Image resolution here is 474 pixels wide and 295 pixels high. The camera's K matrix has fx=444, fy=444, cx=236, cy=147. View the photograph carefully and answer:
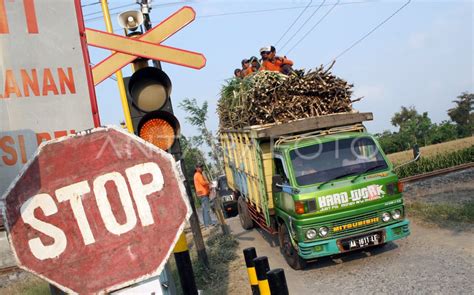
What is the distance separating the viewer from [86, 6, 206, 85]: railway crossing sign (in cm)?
418

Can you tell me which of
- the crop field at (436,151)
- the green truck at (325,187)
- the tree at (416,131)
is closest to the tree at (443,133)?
the tree at (416,131)

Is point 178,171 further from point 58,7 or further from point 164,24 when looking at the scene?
point 164,24

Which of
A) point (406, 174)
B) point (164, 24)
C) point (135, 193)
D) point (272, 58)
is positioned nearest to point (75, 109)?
point (135, 193)

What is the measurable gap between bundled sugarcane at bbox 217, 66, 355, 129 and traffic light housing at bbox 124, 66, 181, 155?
15.2ft

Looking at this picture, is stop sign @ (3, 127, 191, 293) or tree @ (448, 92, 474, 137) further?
tree @ (448, 92, 474, 137)

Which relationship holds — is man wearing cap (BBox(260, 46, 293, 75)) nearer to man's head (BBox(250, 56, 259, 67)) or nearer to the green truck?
man's head (BBox(250, 56, 259, 67))

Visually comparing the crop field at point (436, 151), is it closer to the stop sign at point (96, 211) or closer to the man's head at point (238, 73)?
the man's head at point (238, 73)

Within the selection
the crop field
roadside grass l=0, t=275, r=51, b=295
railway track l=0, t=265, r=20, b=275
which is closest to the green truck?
roadside grass l=0, t=275, r=51, b=295

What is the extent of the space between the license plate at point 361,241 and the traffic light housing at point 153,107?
3.88 metres

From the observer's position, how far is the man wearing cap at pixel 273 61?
425 inches

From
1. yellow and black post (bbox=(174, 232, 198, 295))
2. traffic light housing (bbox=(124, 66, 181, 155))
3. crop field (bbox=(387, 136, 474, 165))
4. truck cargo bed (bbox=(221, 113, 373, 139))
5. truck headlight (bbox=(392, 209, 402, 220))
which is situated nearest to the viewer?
traffic light housing (bbox=(124, 66, 181, 155))

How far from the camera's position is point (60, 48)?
3006 mm

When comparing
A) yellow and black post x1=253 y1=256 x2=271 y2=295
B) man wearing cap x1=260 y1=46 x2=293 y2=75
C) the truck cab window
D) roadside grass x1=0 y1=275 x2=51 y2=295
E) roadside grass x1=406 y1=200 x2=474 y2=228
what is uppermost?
man wearing cap x1=260 y1=46 x2=293 y2=75

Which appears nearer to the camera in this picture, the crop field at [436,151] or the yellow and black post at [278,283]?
the yellow and black post at [278,283]
